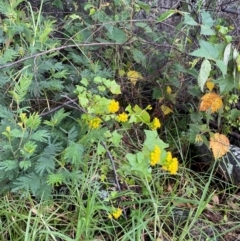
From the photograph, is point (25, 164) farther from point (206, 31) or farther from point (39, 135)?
point (206, 31)

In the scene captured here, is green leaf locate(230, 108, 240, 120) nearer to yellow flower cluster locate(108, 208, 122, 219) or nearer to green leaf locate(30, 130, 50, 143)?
yellow flower cluster locate(108, 208, 122, 219)

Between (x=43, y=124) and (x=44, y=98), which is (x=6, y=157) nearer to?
(x=43, y=124)

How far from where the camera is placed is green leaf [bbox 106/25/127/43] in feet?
7.09

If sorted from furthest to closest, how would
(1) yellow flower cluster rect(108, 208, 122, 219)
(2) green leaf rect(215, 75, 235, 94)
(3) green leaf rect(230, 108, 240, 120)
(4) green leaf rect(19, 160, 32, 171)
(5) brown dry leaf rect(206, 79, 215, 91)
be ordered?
(3) green leaf rect(230, 108, 240, 120) → (5) brown dry leaf rect(206, 79, 215, 91) → (2) green leaf rect(215, 75, 235, 94) → (1) yellow flower cluster rect(108, 208, 122, 219) → (4) green leaf rect(19, 160, 32, 171)

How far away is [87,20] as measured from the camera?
232 cm

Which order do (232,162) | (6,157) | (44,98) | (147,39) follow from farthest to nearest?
(147,39), (232,162), (44,98), (6,157)

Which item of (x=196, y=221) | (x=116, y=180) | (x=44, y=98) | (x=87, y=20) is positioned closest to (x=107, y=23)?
(x=87, y=20)

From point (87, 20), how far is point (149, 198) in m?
0.94

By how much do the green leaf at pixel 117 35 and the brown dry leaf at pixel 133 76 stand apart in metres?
0.16

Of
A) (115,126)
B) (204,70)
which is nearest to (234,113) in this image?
(204,70)

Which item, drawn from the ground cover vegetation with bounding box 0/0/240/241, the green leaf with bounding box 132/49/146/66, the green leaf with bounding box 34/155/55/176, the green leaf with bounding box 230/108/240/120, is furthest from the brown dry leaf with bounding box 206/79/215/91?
→ the green leaf with bounding box 34/155/55/176

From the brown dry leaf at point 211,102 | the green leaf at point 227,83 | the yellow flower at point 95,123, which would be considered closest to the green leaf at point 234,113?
the brown dry leaf at point 211,102

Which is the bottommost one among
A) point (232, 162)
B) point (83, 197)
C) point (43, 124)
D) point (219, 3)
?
point (232, 162)

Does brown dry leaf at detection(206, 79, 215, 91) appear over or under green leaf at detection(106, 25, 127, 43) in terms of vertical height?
under
